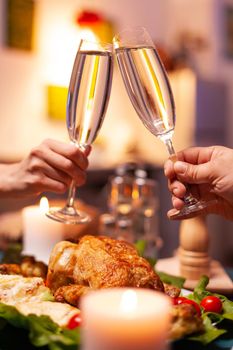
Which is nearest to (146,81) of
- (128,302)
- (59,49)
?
(128,302)

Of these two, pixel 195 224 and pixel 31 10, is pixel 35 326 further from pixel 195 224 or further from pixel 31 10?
pixel 31 10

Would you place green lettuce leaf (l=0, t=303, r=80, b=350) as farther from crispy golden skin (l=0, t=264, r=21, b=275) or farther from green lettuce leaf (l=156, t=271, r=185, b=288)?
green lettuce leaf (l=156, t=271, r=185, b=288)

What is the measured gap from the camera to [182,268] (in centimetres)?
124

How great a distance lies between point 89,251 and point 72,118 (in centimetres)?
30

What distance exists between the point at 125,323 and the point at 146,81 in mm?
639

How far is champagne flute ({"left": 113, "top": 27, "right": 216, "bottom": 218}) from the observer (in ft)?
3.40

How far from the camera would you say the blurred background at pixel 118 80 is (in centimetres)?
369

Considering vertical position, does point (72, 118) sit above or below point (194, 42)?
below

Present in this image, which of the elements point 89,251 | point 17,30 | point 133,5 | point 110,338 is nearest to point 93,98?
point 89,251

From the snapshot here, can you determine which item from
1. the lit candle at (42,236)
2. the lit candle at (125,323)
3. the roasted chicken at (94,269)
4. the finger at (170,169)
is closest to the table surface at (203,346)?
the roasted chicken at (94,269)

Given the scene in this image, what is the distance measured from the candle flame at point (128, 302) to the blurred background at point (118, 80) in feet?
9.32

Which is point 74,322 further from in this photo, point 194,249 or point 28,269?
point 194,249

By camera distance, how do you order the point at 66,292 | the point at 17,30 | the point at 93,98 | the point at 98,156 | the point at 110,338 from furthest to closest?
the point at 98,156, the point at 17,30, the point at 93,98, the point at 66,292, the point at 110,338

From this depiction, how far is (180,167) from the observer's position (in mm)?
1074
